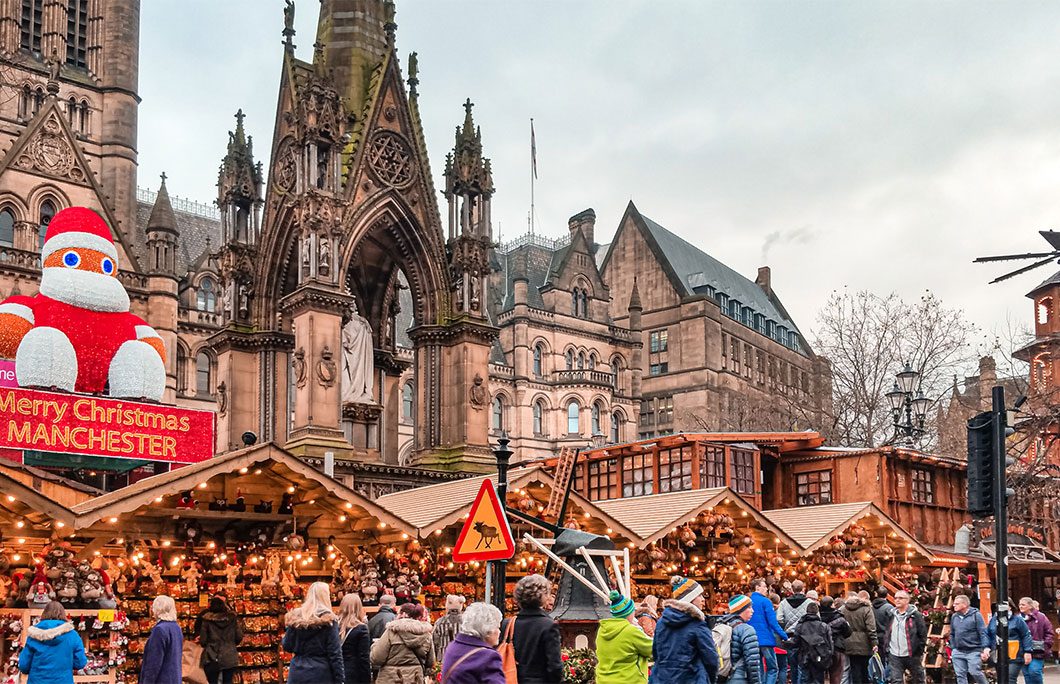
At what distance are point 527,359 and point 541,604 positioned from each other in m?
56.6

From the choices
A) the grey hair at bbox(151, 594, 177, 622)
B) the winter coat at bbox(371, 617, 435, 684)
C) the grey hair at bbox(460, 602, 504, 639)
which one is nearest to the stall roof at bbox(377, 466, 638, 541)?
the grey hair at bbox(151, 594, 177, 622)

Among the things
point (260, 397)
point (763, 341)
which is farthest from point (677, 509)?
point (763, 341)

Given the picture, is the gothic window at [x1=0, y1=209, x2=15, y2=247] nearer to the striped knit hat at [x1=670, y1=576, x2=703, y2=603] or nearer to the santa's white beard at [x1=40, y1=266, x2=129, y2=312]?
the santa's white beard at [x1=40, y1=266, x2=129, y2=312]

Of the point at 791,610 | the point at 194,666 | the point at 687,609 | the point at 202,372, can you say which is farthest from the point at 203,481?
the point at 202,372

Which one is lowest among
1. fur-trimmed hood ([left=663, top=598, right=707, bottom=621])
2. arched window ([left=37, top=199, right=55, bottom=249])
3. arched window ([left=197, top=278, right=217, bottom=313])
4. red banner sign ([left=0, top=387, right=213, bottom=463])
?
fur-trimmed hood ([left=663, top=598, right=707, bottom=621])

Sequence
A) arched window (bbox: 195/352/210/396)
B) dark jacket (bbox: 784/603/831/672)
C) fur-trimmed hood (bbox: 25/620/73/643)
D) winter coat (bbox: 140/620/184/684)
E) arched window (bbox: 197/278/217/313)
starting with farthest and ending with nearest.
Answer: arched window (bbox: 197/278/217/313), arched window (bbox: 195/352/210/396), dark jacket (bbox: 784/603/831/672), winter coat (bbox: 140/620/184/684), fur-trimmed hood (bbox: 25/620/73/643)

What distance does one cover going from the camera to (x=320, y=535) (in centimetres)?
1808

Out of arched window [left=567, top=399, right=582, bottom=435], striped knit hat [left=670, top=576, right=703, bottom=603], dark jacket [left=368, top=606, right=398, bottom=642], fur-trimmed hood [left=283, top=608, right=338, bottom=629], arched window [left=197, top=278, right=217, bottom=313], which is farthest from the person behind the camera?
arched window [left=567, top=399, right=582, bottom=435]

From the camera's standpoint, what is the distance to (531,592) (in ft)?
27.5

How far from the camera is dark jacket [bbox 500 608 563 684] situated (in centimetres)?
812

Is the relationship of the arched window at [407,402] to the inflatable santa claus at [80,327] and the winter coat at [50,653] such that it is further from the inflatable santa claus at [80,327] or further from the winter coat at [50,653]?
the winter coat at [50,653]

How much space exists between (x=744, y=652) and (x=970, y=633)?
13.8 ft

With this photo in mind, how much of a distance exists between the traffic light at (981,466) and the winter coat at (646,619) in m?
3.08

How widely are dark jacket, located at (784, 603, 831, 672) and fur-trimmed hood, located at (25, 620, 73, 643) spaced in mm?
8974
